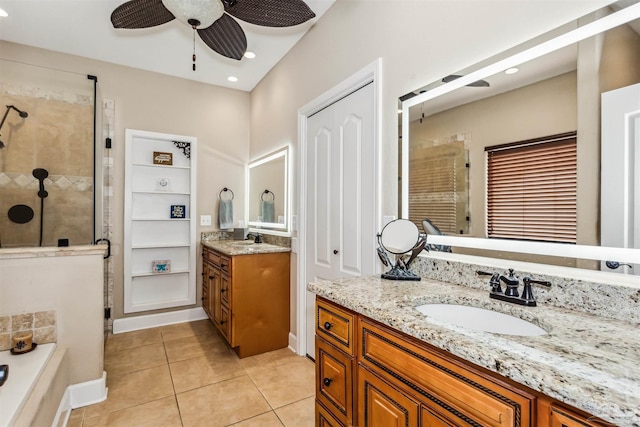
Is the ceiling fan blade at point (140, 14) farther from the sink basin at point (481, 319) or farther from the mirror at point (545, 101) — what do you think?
the sink basin at point (481, 319)

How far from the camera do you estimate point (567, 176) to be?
1076 millimetres

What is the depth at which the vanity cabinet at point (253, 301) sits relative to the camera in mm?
2615

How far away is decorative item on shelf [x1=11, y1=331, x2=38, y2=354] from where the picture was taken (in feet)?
5.88

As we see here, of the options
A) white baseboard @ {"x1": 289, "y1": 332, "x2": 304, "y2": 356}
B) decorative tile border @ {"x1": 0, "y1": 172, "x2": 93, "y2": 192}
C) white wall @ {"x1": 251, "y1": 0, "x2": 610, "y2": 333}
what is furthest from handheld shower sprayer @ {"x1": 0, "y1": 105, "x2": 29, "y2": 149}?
white baseboard @ {"x1": 289, "y1": 332, "x2": 304, "y2": 356}

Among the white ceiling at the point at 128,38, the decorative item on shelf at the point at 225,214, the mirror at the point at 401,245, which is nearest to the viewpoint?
the mirror at the point at 401,245

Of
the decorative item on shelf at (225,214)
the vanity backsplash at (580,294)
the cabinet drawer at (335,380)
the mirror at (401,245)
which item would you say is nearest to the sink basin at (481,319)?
the vanity backsplash at (580,294)

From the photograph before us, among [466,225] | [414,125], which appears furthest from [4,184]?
[466,225]

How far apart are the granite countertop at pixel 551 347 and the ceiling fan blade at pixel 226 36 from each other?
1.94 m

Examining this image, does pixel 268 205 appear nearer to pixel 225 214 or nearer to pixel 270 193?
pixel 270 193

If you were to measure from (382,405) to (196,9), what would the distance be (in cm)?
215

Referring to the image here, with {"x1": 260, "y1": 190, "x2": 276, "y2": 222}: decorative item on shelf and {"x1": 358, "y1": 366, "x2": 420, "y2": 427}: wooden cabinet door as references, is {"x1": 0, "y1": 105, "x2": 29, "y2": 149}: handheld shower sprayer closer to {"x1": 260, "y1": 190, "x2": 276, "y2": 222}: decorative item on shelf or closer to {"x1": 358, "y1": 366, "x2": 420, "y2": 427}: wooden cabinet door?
{"x1": 260, "y1": 190, "x2": 276, "y2": 222}: decorative item on shelf

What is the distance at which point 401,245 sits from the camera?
1530mm

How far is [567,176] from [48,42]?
4.19 meters

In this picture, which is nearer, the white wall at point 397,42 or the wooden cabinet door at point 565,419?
the wooden cabinet door at point 565,419
